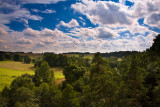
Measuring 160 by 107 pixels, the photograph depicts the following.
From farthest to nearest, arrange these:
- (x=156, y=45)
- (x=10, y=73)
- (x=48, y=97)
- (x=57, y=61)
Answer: (x=57, y=61)
(x=10, y=73)
(x=156, y=45)
(x=48, y=97)

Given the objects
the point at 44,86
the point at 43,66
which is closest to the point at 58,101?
the point at 44,86

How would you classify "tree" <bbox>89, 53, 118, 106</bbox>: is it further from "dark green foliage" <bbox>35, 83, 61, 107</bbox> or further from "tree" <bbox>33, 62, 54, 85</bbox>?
"tree" <bbox>33, 62, 54, 85</bbox>

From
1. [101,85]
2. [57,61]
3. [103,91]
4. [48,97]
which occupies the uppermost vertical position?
[101,85]

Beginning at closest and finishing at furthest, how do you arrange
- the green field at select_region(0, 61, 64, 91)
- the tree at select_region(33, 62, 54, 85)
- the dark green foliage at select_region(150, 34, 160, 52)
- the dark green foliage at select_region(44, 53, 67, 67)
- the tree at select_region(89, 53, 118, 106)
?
the tree at select_region(89, 53, 118, 106)
the dark green foliage at select_region(150, 34, 160, 52)
the green field at select_region(0, 61, 64, 91)
the tree at select_region(33, 62, 54, 85)
the dark green foliage at select_region(44, 53, 67, 67)

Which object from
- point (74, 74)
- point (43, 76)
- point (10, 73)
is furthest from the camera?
point (10, 73)

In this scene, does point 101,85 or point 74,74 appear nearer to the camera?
point 101,85

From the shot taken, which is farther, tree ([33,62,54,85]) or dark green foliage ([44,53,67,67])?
dark green foliage ([44,53,67,67])

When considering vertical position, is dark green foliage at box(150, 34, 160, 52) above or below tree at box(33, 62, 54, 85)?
above

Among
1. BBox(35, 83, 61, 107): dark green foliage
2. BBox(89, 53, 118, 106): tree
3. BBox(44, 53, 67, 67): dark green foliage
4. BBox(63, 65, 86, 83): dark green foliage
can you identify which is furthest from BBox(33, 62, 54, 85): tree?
BBox(44, 53, 67, 67): dark green foliage

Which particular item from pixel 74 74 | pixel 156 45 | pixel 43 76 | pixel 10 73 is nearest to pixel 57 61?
pixel 10 73

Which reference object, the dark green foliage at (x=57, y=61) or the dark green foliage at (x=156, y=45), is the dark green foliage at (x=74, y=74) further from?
the dark green foliage at (x=57, y=61)

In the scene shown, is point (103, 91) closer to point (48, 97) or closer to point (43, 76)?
point (48, 97)

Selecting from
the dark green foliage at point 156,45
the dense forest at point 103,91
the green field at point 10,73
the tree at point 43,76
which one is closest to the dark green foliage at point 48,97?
the dense forest at point 103,91

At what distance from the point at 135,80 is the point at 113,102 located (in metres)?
6.94
